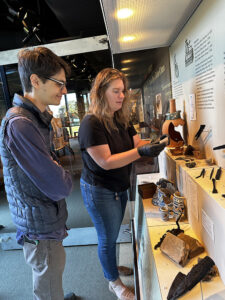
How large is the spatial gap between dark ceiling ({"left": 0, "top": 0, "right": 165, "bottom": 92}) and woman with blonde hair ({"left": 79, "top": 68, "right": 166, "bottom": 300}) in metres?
0.90

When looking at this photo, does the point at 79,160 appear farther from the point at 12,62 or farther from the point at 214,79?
the point at 214,79

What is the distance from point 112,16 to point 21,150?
0.93 m

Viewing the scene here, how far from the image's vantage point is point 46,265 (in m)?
0.98

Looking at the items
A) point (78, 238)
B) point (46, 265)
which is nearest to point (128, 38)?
point (46, 265)

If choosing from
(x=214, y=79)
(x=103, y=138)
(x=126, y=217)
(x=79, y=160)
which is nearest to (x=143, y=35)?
(x=214, y=79)

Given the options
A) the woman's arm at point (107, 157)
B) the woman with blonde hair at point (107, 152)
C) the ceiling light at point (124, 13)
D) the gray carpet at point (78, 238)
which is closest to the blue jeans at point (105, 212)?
the woman with blonde hair at point (107, 152)

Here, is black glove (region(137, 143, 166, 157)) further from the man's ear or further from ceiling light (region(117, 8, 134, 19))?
ceiling light (region(117, 8, 134, 19))

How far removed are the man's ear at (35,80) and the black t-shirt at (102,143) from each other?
0.35 meters

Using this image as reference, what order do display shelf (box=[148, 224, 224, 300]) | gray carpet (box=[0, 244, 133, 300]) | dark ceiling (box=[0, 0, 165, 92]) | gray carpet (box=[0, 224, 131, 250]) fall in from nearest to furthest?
display shelf (box=[148, 224, 224, 300]) → gray carpet (box=[0, 244, 133, 300]) → dark ceiling (box=[0, 0, 165, 92]) → gray carpet (box=[0, 224, 131, 250])

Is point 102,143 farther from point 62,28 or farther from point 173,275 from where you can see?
point 62,28

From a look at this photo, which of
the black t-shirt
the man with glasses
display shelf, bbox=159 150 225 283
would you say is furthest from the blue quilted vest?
display shelf, bbox=159 150 225 283

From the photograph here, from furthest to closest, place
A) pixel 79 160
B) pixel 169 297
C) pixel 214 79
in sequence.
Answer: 1. pixel 79 160
2. pixel 214 79
3. pixel 169 297

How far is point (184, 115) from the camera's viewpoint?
5.16ft

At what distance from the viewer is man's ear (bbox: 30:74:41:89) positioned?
900 millimetres
